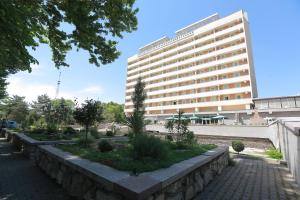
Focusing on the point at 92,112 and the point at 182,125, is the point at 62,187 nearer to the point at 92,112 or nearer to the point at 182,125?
the point at 92,112

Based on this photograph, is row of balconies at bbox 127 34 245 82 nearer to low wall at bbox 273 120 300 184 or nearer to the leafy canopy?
low wall at bbox 273 120 300 184

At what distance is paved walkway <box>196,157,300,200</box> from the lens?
5.12 meters

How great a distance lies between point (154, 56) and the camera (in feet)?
202

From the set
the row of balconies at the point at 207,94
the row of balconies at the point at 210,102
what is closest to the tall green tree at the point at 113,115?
the row of balconies at the point at 207,94

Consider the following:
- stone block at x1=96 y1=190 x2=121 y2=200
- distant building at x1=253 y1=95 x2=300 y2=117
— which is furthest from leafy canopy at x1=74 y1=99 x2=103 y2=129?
distant building at x1=253 y1=95 x2=300 y2=117

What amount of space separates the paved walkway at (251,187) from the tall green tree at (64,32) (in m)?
5.50

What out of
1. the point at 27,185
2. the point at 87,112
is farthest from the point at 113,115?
the point at 27,185

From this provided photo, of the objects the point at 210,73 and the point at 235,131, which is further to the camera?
the point at 210,73

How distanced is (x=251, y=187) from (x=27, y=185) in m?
7.32

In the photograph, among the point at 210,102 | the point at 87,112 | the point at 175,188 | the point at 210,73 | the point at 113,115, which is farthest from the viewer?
the point at 113,115

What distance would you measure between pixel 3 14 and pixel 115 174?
4.09 m

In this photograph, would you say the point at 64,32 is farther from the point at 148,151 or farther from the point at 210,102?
the point at 210,102

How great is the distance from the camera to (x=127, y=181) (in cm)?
347

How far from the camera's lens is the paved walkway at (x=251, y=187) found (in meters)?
5.12
